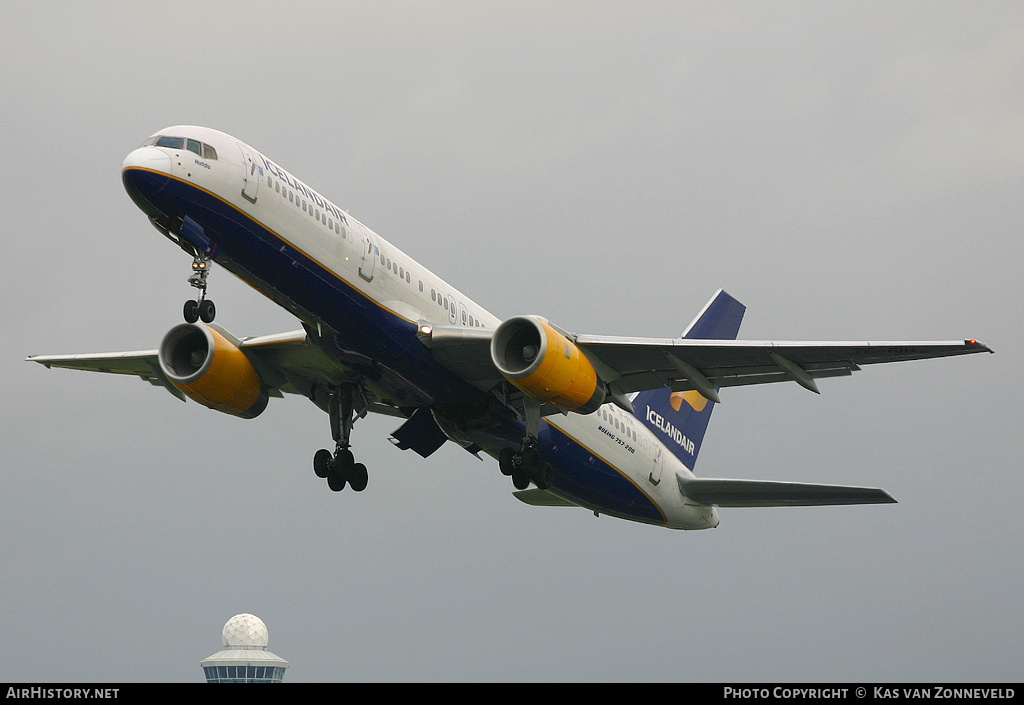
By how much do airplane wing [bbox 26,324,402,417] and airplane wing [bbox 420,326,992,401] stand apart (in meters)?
3.17

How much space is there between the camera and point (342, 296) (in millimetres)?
28156

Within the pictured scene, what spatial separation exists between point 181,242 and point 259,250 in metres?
1.61

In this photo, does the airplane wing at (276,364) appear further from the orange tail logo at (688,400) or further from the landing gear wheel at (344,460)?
the orange tail logo at (688,400)

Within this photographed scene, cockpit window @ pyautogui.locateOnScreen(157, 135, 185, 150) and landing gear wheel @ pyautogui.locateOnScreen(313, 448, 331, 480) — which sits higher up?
cockpit window @ pyautogui.locateOnScreen(157, 135, 185, 150)

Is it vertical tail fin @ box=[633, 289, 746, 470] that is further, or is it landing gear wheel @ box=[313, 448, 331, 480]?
vertical tail fin @ box=[633, 289, 746, 470]

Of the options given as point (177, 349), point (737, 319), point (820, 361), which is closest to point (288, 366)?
point (177, 349)

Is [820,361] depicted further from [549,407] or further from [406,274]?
[406,274]

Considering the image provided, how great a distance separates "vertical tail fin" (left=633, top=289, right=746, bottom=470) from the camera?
3897cm

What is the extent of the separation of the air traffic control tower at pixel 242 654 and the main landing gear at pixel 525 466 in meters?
45.6

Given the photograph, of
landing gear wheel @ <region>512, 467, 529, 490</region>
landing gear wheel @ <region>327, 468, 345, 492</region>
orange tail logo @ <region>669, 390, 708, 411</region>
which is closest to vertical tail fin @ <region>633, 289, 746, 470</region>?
orange tail logo @ <region>669, 390, 708, 411</region>
